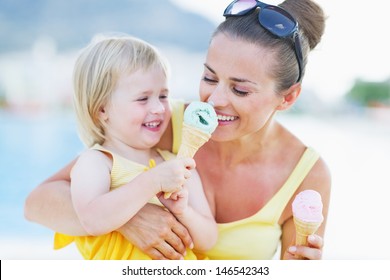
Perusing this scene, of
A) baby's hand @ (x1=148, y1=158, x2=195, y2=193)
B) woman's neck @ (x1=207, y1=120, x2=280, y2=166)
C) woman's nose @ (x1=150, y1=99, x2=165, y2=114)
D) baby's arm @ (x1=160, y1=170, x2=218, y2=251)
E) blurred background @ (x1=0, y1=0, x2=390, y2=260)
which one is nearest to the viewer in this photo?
baby's hand @ (x1=148, y1=158, x2=195, y2=193)

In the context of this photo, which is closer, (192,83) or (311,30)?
(311,30)

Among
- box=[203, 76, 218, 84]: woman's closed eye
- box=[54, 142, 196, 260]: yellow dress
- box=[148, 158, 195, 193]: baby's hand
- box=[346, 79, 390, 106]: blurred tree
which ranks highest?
box=[346, 79, 390, 106]: blurred tree

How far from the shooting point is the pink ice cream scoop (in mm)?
1656

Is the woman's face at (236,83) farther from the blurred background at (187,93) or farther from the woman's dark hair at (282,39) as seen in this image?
the blurred background at (187,93)

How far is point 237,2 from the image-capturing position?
6.28 feet

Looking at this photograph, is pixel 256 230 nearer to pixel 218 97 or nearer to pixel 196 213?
pixel 196 213

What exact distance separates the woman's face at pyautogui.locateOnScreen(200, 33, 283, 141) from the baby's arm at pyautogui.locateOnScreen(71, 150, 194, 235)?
0.26 meters

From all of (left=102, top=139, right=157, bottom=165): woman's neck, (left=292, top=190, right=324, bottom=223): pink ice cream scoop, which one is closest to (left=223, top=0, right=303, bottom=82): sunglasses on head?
(left=292, top=190, right=324, bottom=223): pink ice cream scoop

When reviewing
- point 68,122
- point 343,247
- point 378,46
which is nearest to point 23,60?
point 68,122

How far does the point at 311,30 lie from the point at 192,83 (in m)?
7.17

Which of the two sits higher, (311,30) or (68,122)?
(311,30)

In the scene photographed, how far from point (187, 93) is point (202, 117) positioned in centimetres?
725

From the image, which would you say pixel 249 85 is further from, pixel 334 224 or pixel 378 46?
pixel 378 46

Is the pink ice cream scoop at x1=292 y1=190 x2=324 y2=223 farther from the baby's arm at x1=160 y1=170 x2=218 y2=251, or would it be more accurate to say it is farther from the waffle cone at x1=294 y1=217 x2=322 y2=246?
the baby's arm at x1=160 y1=170 x2=218 y2=251
